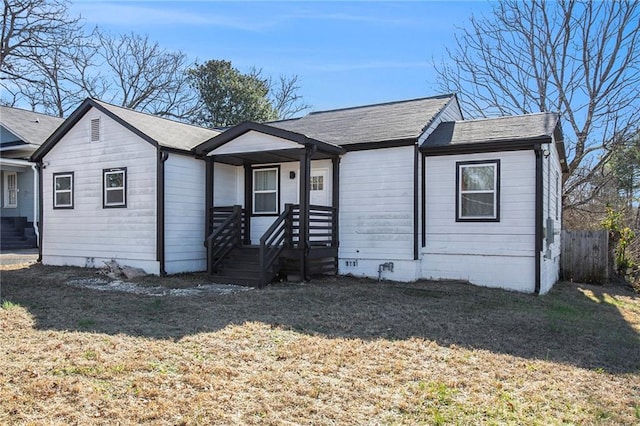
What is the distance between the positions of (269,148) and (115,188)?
4337 millimetres

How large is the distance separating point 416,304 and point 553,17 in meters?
16.6

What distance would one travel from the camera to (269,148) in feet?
36.8

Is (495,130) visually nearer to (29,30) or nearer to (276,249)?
(276,249)

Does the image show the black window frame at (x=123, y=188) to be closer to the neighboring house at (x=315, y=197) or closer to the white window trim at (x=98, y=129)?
the neighboring house at (x=315, y=197)

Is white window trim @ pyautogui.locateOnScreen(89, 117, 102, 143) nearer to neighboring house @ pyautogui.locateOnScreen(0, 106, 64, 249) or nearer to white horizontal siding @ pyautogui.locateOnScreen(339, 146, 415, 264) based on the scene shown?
white horizontal siding @ pyautogui.locateOnScreen(339, 146, 415, 264)

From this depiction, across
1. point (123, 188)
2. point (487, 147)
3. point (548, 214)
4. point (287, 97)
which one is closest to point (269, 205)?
point (123, 188)

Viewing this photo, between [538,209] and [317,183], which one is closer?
[538,209]

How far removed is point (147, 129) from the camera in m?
12.0

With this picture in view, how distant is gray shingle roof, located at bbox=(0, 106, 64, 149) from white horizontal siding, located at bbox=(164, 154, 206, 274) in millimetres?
10586

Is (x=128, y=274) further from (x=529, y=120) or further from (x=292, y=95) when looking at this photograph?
(x=292, y=95)

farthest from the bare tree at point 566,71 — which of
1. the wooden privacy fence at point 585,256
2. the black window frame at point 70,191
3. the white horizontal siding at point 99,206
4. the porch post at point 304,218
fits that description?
the black window frame at point 70,191

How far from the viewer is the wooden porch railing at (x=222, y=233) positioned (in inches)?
435

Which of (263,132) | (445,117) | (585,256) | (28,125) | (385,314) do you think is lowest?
(385,314)

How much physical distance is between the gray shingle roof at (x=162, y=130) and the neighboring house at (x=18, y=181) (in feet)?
26.9
